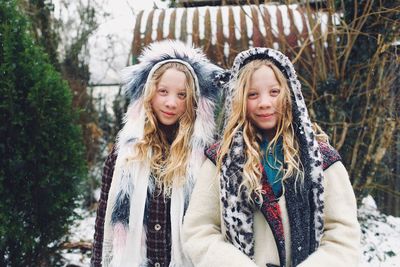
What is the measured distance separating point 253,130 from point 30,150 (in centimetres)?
205

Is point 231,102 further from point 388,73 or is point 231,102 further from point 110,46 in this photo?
point 110,46

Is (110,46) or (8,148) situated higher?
(110,46)

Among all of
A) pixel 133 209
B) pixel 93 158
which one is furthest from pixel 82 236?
pixel 133 209

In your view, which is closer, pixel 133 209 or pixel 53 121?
pixel 133 209

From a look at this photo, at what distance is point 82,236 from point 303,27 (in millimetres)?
3655

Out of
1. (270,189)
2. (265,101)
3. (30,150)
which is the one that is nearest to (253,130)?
(265,101)

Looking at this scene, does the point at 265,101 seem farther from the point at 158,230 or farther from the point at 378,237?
the point at 378,237

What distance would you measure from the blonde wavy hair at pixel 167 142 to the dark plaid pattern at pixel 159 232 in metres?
0.07

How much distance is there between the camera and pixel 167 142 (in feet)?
8.07

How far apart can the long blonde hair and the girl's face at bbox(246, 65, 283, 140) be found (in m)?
0.02

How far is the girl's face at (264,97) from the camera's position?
195 cm

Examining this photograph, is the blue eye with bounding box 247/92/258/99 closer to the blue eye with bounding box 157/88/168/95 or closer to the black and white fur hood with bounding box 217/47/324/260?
the black and white fur hood with bounding box 217/47/324/260

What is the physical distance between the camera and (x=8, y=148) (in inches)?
132

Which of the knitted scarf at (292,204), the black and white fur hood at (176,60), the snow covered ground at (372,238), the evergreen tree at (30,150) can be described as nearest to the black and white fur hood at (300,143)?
the knitted scarf at (292,204)
